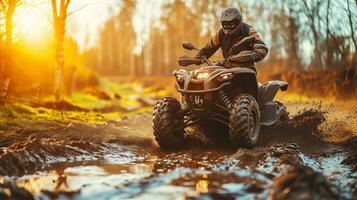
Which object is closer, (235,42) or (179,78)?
(179,78)

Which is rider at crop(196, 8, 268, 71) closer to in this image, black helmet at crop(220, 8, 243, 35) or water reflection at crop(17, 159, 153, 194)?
black helmet at crop(220, 8, 243, 35)

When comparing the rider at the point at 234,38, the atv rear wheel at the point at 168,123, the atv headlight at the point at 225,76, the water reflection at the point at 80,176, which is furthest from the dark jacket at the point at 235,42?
the water reflection at the point at 80,176

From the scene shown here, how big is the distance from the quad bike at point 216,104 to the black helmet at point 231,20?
0.32 metres

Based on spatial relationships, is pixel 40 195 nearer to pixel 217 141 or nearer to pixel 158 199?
pixel 158 199

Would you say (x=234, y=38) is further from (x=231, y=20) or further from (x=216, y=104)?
(x=216, y=104)

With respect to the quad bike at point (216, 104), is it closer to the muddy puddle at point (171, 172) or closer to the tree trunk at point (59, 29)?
the muddy puddle at point (171, 172)

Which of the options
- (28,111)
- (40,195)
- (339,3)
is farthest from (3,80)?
(339,3)

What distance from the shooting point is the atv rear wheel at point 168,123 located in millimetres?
7738

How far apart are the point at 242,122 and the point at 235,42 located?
6.31ft

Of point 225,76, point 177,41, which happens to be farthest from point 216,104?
point 177,41

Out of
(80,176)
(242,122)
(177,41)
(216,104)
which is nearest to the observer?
(80,176)

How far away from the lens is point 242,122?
7.18 meters

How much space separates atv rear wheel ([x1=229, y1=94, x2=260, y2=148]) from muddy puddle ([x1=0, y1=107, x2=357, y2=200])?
21 cm

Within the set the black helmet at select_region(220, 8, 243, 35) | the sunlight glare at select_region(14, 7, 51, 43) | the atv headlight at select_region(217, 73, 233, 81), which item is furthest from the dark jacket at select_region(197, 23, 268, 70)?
the sunlight glare at select_region(14, 7, 51, 43)
